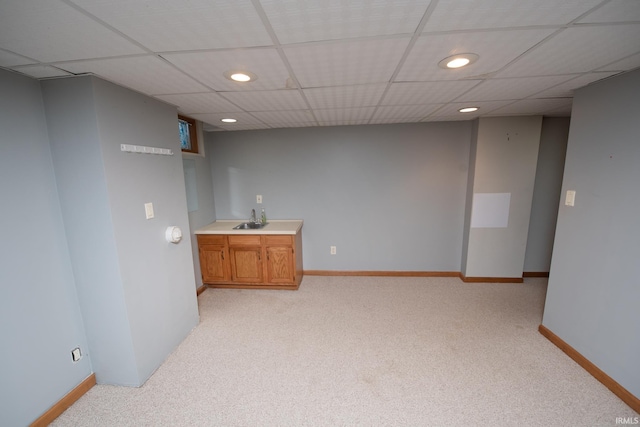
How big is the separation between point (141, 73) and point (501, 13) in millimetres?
1950

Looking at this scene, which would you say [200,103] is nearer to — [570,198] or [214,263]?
[214,263]

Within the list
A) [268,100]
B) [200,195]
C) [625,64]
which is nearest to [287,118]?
[268,100]

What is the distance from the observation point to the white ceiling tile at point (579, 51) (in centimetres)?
117

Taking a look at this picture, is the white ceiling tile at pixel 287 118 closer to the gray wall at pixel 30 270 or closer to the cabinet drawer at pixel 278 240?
the cabinet drawer at pixel 278 240

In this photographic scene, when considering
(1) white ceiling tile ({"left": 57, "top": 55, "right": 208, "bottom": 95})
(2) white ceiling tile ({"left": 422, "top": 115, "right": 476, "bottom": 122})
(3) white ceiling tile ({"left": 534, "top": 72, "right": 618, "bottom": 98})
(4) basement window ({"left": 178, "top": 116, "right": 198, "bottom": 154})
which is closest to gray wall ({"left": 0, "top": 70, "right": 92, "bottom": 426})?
(1) white ceiling tile ({"left": 57, "top": 55, "right": 208, "bottom": 95})

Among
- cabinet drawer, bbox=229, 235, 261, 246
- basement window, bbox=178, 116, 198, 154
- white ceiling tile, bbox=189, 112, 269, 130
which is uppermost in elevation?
white ceiling tile, bbox=189, 112, 269, 130

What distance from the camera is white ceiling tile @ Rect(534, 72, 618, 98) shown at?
68.9 inches

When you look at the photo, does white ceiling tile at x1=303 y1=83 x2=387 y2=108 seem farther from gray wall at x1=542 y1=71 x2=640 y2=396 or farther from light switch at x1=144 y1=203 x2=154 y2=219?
gray wall at x1=542 y1=71 x2=640 y2=396

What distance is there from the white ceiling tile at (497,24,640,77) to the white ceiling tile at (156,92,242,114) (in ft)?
7.08

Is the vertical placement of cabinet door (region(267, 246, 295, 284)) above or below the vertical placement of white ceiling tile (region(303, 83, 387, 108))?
below

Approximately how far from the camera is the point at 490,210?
3.31 metres

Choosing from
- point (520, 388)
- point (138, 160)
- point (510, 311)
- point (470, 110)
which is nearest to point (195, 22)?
point (138, 160)

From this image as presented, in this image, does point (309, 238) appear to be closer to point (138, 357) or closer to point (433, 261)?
point (433, 261)

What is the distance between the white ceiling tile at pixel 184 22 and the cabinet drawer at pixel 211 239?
8.01 feet
